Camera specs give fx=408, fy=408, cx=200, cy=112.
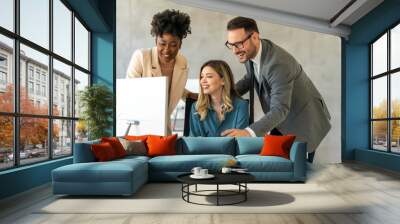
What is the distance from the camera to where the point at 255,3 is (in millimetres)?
8375

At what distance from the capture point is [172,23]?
28.2 feet

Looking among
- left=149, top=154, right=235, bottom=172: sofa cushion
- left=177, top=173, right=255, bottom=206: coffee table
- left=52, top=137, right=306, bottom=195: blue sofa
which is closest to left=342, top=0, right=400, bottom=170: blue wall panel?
left=52, top=137, right=306, bottom=195: blue sofa

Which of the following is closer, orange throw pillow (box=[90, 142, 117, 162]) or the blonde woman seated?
orange throw pillow (box=[90, 142, 117, 162])

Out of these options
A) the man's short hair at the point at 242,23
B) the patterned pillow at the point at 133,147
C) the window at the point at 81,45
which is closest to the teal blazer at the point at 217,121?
the patterned pillow at the point at 133,147

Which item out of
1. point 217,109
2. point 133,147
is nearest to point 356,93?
point 217,109

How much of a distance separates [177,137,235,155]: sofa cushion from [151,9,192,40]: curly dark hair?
101 inches

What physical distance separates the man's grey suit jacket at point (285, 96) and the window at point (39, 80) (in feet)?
10.8

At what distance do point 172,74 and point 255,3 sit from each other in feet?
7.36

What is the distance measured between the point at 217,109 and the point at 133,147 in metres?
1.93

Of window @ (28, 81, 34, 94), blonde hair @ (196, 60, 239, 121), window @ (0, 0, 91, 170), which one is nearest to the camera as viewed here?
window @ (0, 0, 91, 170)

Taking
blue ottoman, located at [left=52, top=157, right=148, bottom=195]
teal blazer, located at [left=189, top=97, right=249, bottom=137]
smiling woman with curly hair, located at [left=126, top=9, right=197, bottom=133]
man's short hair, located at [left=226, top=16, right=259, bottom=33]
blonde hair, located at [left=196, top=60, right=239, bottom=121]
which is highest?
man's short hair, located at [left=226, top=16, right=259, bottom=33]

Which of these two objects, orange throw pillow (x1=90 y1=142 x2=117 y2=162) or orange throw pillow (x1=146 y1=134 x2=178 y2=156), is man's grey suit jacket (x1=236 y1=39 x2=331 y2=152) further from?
orange throw pillow (x1=90 y1=142 x2=117 y2=162)

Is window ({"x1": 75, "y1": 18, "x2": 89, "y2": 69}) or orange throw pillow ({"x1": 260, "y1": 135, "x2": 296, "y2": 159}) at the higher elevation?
window ({"x1": 75, "y1": 18, "x2": 89, "y2": 69})

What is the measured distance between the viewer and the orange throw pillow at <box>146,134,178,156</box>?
21.8ft
